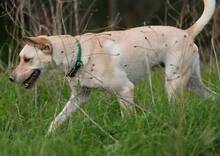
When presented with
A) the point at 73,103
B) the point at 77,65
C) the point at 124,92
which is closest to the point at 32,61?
the point at 77,65

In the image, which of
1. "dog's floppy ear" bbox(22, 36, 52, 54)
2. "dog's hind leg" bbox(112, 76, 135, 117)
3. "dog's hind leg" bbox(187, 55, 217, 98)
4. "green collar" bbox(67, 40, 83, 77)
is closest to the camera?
"dog's hind leg" bbox(112, 76, 135, 117)

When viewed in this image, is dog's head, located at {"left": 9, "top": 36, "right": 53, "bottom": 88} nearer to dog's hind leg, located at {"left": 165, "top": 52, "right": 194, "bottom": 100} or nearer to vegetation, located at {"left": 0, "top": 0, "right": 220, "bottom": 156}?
vegetation, located at {"left": 0, "top": 0, "right": 220, "bottom": 156}

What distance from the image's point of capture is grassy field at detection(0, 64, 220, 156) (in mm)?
4895

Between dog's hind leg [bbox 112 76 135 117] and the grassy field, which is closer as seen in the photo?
the grassy field

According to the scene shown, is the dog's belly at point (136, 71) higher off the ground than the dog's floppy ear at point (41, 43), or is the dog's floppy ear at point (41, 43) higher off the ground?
the dog's floppy ear at point (41, 43)

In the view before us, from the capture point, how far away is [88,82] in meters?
6.48

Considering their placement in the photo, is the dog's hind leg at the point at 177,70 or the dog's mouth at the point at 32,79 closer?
the dog's mouth at the point at 32,79

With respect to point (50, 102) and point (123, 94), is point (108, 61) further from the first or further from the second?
point (50, 102)

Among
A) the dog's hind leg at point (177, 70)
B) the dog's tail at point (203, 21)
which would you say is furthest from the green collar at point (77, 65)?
A: the dog's tail at point (203, 21)

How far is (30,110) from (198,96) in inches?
64.5

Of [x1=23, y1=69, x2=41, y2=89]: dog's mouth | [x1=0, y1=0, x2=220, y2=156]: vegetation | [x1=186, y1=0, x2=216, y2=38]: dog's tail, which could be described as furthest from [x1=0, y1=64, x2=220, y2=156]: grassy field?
[x1=186, y1=0, x2=216, y2=38]: dog's tail

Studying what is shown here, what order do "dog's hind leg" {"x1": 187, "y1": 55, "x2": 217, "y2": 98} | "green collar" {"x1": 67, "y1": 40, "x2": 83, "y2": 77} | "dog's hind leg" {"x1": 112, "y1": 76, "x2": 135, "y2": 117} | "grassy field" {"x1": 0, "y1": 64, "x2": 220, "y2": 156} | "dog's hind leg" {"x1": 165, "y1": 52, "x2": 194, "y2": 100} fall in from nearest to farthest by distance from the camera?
"grassy field" {"x1": 0, "y1": 64, "x2": 220, "y2": 156}
"dog's hind leg" {"x1": 112, "y1": 76, "x2": 135, "y2": 117}
"green collar" {"x1": 67, "y1": 40, "x2": 83, "y2": 77}
"dog's hind leg" {"x1": 165, "y1": 52, "x2": 194, "y2": 100}
"dog's hind leg" {"x1": 187, "y1": 55, "x2": 217, "y2": 98}

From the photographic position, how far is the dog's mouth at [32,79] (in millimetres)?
6562

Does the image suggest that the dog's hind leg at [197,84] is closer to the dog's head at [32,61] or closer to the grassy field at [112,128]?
the grassy field at [112,128]
